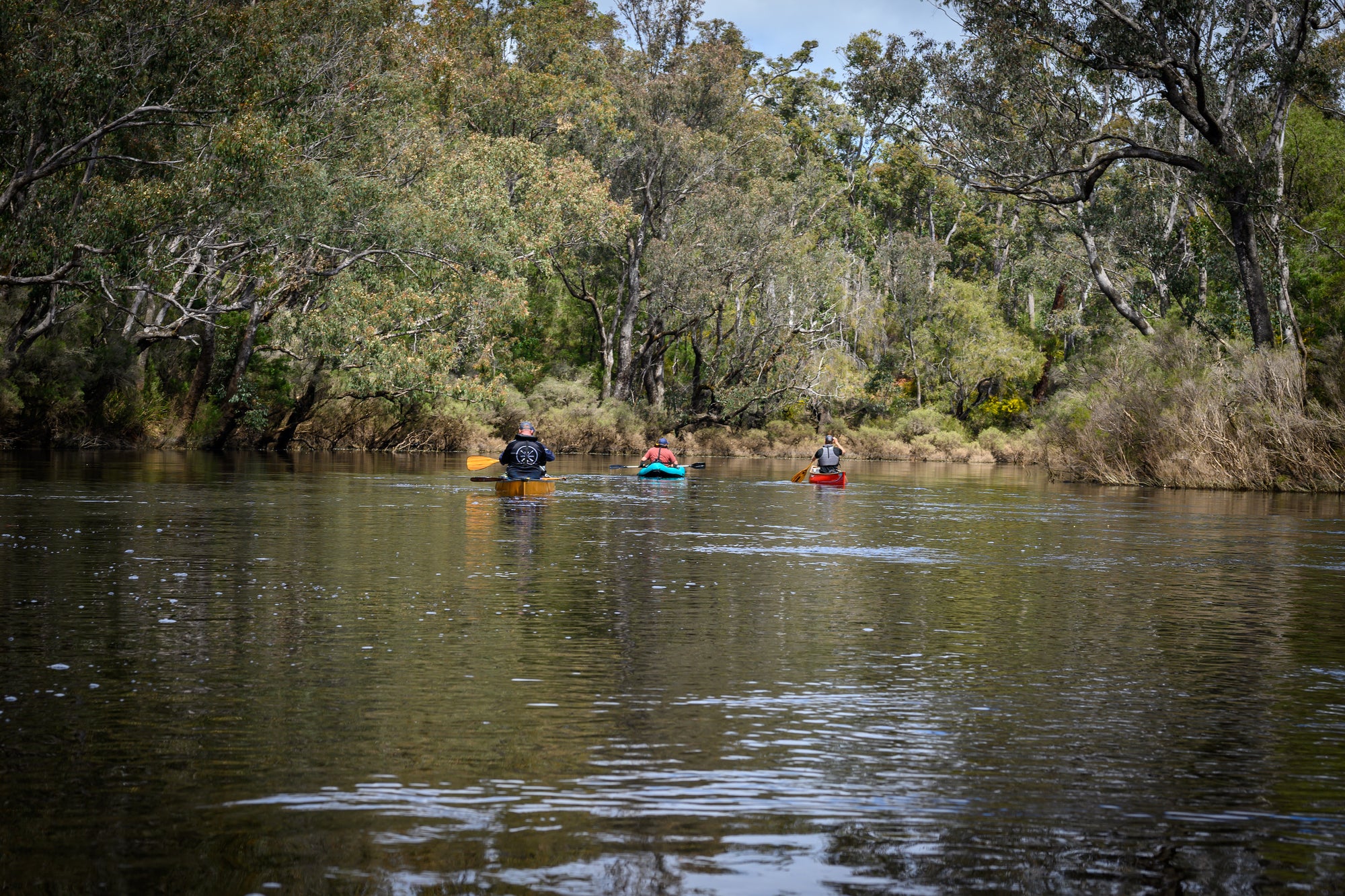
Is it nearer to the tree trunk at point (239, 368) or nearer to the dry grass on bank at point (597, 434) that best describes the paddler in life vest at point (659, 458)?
the tree trunk at point (239, 368)

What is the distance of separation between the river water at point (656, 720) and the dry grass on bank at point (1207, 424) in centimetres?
1656

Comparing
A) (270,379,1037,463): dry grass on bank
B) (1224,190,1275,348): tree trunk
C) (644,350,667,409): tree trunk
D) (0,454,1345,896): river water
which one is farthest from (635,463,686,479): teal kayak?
(644,350,667,409): tree trunk

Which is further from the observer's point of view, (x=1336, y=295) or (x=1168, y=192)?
(x=1168, y=192)

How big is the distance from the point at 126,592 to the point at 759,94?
7670cm

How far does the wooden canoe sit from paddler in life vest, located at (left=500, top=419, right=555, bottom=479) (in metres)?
0.12

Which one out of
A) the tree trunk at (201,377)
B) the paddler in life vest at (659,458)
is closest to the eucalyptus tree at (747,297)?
the tree trunk at (201,377)

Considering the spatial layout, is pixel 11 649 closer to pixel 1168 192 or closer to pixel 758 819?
pixel 758 819

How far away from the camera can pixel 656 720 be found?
7867 mm

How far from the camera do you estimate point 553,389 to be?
64562 millimetres

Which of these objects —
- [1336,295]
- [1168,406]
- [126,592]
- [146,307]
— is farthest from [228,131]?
[1336,295]

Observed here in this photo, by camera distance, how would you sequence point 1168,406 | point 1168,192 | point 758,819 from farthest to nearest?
point 1168,192 < point 1168,406 < point 758,819

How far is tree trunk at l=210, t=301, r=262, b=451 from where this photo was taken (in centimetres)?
4781

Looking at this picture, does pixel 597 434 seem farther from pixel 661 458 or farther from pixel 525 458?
pixel 525 458

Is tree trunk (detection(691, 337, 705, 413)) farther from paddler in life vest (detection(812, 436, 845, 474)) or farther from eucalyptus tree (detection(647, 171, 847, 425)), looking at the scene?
paddler in life vest (detection(812, 436, 845, 474))
